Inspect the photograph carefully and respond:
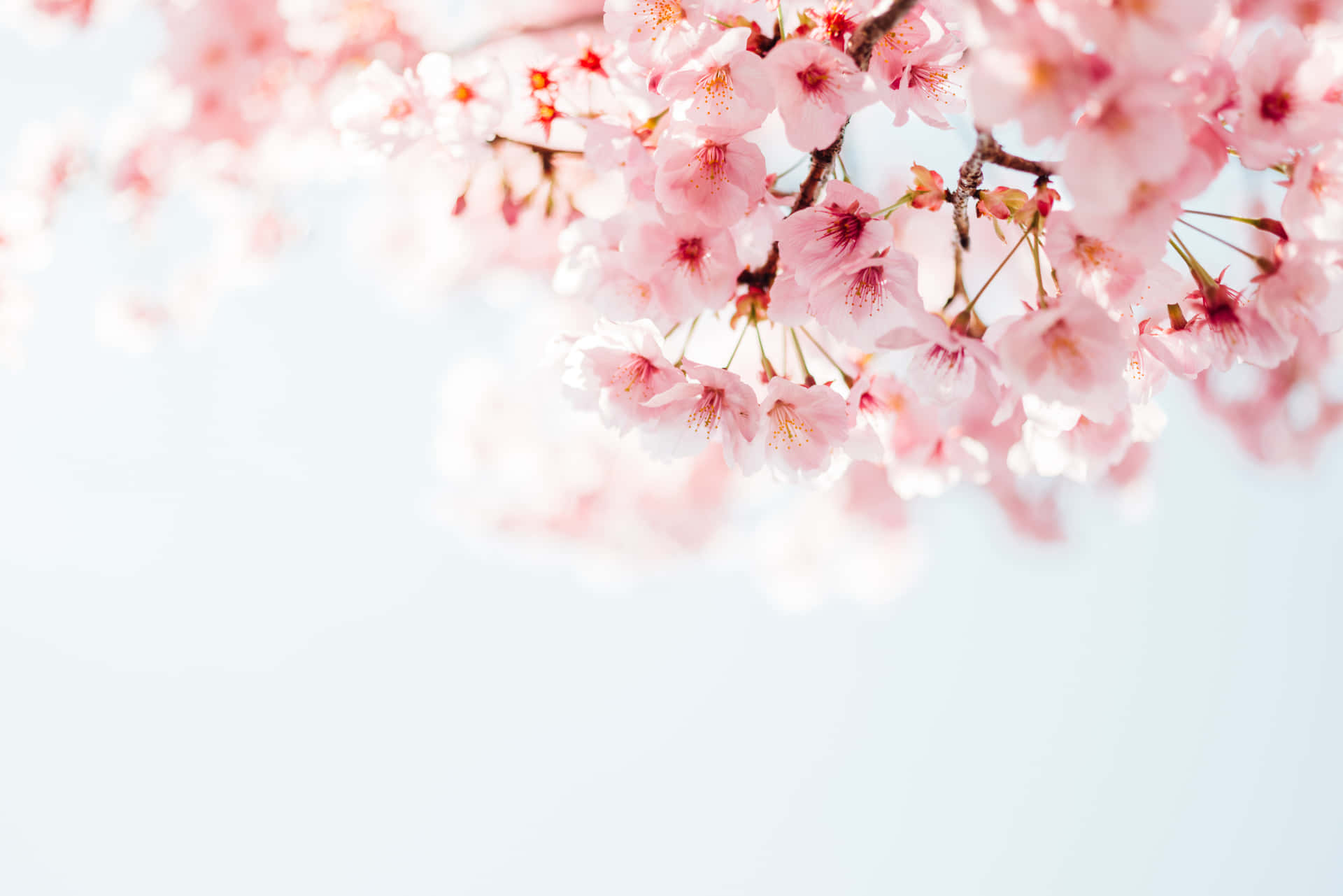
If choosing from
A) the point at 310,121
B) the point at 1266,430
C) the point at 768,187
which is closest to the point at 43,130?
the point at 310,121

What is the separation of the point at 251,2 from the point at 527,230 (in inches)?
60.9

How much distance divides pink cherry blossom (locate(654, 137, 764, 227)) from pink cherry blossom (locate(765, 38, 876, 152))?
0.26ft

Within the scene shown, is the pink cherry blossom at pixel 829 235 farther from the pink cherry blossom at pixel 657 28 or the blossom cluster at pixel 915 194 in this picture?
the pink cherry blossom at pixel 657 28

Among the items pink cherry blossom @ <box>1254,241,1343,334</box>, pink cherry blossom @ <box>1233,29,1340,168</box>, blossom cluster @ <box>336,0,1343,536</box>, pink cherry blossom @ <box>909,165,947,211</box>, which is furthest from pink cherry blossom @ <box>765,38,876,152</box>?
pink cherry blossom @ <box>1254,241,1343,334</box>

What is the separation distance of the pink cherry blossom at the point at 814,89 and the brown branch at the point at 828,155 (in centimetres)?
2

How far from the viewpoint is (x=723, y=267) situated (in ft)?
3.15

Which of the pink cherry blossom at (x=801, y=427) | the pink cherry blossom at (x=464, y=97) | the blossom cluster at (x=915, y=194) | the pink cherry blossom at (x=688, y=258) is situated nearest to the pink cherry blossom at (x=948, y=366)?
the blossom cluster at (x=915, y=194)

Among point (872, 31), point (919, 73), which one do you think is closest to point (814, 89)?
point (872, 31)

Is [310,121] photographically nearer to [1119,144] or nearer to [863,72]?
[863,72]

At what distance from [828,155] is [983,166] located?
0.19 metres

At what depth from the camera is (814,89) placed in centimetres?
84

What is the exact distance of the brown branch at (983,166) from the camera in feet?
2.63

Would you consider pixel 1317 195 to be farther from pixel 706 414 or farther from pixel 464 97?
pixel 464 97

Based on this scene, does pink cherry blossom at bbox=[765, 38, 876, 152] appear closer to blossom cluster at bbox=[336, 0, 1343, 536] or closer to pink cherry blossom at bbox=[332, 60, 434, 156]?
blossom cluster at bbox=[336, 0, 1343, 536]
